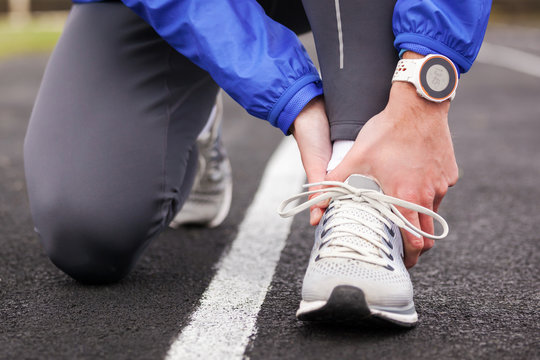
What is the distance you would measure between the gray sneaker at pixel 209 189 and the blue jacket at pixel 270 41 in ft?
2.62

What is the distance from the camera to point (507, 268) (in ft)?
6.72

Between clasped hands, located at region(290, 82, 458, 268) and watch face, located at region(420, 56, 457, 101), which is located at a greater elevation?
watch face, located at region(420, 56, 457, 101)

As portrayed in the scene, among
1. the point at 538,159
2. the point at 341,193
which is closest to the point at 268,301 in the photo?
the point at 341,193

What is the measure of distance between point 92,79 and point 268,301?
0.82 m

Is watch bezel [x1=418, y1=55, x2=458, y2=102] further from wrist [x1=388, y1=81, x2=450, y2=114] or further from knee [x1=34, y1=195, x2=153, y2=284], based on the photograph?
knee [x1=34, y1=195, x2=153, y2=284]

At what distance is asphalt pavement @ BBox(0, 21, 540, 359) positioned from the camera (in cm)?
145

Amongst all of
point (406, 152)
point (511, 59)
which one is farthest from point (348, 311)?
point (511, 59)

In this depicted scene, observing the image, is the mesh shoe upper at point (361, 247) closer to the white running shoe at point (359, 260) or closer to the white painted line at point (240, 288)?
the white running shoe at point (359, 260)

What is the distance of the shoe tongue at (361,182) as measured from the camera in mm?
1586

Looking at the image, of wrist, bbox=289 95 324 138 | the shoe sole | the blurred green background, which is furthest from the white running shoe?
the blurred green background

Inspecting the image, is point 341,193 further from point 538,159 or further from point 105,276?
point 538,159

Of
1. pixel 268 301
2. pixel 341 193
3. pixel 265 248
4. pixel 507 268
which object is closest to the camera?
pixel 341 193

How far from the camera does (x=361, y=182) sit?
5.21ft

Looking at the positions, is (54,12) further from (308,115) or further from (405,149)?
(405,149)
